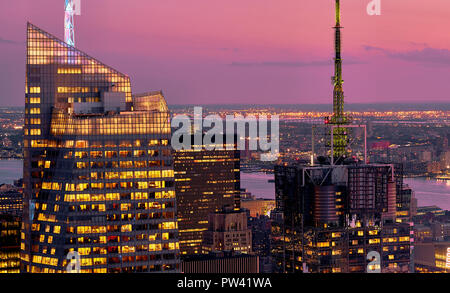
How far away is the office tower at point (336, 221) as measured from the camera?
97.4m

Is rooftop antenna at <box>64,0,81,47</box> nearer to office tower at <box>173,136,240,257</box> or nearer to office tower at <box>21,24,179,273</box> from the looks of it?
office tower at <box>21,24,179,273</box>

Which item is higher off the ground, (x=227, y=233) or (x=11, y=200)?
(x=11, y=200)

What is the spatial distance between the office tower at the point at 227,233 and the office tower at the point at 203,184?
22.6 ft

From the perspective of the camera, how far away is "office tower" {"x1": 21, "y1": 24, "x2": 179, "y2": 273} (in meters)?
52.5

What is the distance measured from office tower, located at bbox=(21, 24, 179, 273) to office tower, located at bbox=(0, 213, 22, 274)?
5.76 meters

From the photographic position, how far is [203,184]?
15225cm

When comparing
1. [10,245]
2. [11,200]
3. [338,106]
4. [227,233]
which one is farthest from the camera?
[11,200]

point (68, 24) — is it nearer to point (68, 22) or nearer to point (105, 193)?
point (68, 22)

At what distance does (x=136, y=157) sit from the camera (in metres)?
53.3

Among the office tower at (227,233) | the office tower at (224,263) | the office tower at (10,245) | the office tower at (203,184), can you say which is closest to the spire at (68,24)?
the office tower at (10,245)

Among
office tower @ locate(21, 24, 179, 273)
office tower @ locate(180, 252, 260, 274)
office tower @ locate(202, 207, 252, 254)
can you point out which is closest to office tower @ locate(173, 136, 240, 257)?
office tower @ locate(202, 207, 252, 254)

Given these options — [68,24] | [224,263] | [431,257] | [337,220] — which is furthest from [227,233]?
[68,24]

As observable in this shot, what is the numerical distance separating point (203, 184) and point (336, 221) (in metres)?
54.9
